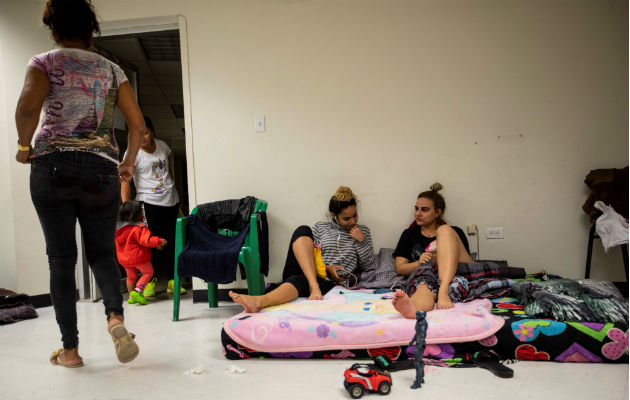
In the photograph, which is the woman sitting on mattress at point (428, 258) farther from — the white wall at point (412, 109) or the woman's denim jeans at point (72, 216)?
the woman's denim jeans at point (72, 216)

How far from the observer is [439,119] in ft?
10.3

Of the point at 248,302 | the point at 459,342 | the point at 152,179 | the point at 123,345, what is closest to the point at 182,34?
the point at 152,179

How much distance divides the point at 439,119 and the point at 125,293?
278 centimetres

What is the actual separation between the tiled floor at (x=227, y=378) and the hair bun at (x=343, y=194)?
1.15 metres

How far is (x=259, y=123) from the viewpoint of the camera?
3270mm

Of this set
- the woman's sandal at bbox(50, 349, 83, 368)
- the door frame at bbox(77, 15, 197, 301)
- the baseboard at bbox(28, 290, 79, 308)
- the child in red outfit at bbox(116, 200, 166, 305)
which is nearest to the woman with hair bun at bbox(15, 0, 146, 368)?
the woman's sandal at bbox(50, 349, 83, 368)

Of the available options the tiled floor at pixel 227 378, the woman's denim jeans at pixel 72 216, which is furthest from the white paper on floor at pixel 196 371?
the woman's denim jeans at pixel 72 216

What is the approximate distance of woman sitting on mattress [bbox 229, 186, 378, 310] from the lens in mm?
2623

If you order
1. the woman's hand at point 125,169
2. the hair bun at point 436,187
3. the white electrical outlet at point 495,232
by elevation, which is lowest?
the white electrical outlet at point 495,232

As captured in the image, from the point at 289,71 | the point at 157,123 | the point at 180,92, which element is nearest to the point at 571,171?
the point at 289,71

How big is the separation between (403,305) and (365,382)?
1.53ft

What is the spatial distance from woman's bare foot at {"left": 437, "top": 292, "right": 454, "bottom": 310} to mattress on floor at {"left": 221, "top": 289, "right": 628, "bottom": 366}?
113 mm

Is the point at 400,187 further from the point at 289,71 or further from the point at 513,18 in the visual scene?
the point at 513,18

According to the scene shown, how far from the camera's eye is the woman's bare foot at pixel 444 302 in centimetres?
219
